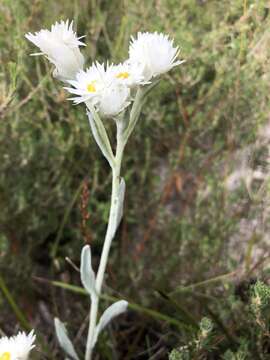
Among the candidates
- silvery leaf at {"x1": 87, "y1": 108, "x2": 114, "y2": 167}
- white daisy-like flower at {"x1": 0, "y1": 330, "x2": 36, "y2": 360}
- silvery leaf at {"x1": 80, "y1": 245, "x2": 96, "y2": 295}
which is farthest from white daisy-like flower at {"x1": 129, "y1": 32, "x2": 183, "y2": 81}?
white daisy-like flower at {"x1": 0, "y1": 330, "x2": 36, "y2": 360}

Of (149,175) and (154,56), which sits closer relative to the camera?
(154,56)

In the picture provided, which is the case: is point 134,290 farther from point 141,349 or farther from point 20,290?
point 20,290

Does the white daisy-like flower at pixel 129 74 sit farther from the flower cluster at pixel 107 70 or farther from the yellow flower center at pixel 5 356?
the yellow flower center at pixel 5 356

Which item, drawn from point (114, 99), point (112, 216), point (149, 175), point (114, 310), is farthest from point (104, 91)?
point (149, 175)

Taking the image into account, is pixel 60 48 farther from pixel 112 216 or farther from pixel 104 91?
pixel 112 216

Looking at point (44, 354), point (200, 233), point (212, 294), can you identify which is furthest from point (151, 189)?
point (44, 354)
